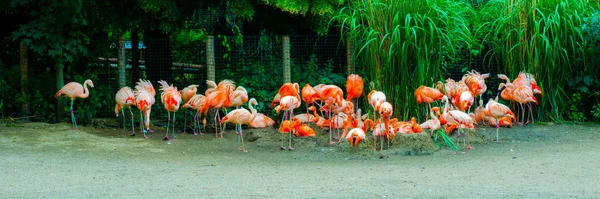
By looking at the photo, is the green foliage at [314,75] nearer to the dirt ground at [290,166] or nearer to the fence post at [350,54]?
the fence post at [350,54]

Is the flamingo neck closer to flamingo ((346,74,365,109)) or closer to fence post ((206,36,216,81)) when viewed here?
fence post ((206,36,216,81))

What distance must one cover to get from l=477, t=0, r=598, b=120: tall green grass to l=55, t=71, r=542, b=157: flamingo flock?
28cm

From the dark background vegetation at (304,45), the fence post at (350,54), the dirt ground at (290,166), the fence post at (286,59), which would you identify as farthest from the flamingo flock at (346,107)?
the fence post at (286,59)

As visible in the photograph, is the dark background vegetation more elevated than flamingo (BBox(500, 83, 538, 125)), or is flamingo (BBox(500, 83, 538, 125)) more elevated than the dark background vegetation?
the dark background vegetation

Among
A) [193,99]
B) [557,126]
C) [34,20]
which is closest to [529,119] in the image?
[557,126]

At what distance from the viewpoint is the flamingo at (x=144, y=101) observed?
9070 mm

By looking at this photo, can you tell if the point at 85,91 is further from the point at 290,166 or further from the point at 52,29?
the point at 290,166

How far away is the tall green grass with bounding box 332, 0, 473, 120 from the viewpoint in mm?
8898

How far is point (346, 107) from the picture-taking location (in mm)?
8570

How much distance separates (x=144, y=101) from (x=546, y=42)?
5.11 metres

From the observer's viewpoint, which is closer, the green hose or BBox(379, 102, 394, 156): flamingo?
BBox(379, 102, 394, 156): flamingo

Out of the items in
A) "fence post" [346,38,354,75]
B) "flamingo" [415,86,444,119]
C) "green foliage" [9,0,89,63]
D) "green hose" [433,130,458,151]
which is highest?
"green foliage" [9,0,89,63]

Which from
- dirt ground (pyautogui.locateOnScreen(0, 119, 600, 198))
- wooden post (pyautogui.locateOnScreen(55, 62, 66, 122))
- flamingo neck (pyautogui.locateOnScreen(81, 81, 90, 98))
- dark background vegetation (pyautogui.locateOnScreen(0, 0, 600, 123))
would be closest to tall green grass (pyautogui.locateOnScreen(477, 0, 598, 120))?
dark background vegetation (pyautogui.locateOnScreen(0, 0, 600, 123))

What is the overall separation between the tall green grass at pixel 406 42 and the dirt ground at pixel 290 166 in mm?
970
